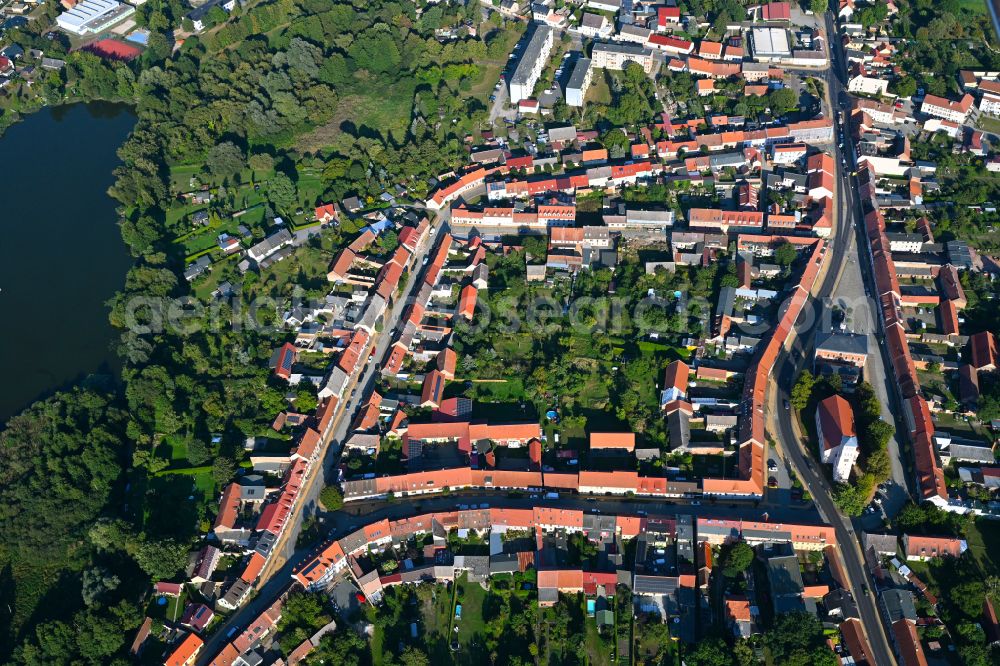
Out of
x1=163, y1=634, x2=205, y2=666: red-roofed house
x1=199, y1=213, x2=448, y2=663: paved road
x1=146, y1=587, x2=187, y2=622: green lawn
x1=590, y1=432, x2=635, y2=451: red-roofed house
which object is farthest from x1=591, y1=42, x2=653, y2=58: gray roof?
x1=163, y1=634, x2=205, y2=666: red-roofed house

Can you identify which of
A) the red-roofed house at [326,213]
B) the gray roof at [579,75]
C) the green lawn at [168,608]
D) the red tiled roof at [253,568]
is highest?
the gray roof at [579,75]

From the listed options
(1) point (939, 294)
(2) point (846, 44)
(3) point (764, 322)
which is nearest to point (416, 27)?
(2) point (846, 44)

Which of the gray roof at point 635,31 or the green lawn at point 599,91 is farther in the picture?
the gray roof at point 635,31

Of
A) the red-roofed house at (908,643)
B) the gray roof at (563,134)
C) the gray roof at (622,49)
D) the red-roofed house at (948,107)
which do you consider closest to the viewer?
the red-roofed house at (908,643)

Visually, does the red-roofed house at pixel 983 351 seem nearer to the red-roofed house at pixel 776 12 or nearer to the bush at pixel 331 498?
the red-roofed house at pixel 776 12

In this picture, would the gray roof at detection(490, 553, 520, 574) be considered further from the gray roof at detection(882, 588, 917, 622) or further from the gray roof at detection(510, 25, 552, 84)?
the gray roof at detection(510, 25, 552, 84)

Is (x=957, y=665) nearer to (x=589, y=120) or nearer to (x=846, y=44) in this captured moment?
(x=589, y=120)

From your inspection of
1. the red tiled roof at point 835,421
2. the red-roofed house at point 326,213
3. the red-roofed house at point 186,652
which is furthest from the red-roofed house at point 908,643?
the red-roofed house at point 326,213
